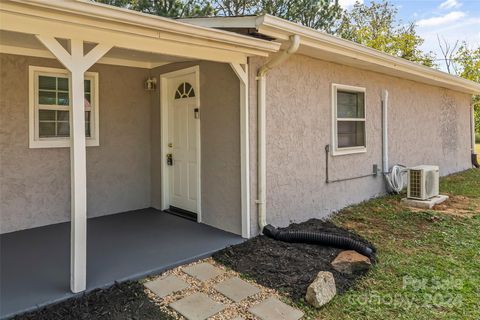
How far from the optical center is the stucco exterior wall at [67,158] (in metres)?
4.78

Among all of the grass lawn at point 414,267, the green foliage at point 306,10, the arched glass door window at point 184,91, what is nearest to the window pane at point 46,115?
the arched glass door window at point 184,91

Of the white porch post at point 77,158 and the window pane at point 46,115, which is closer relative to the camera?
the white porch post at point 77,158

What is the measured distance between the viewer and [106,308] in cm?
302

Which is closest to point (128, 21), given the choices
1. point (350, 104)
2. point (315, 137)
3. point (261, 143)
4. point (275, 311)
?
point (261, 143)

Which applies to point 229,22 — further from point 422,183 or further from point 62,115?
point 422,183

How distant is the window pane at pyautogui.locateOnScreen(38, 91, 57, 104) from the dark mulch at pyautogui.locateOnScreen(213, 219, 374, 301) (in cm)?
340

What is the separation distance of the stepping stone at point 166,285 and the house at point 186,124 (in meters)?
0.65

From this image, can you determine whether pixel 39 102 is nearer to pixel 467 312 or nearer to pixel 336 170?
pixel 336 170

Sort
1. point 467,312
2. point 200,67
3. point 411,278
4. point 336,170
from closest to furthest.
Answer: point 467,312 → point 411,278 → point 200,67 → point 336,170

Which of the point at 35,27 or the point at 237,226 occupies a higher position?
the point at 35,27

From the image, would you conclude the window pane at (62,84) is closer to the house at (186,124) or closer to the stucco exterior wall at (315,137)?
the house at (186,124)

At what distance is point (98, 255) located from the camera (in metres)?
4.05

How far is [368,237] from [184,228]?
2.66 metres

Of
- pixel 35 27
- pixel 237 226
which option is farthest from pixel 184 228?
pixel 35 27
